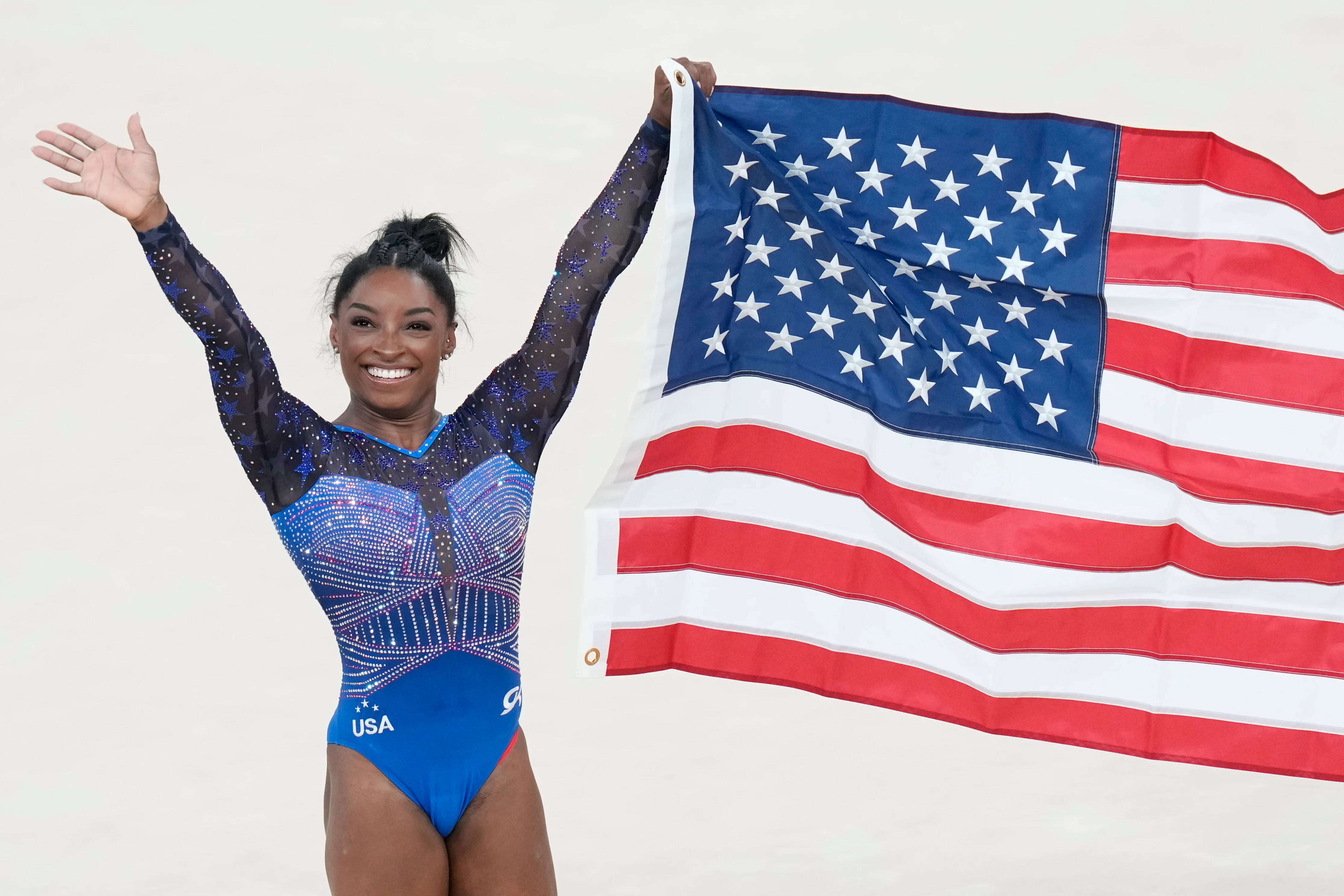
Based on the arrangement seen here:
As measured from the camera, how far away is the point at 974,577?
3916 millimetres

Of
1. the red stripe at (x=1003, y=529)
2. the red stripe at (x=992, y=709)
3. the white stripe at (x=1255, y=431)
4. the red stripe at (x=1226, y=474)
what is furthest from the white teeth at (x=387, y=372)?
the white stripe at (x=1255, y=431)

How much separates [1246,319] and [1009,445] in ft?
2.03

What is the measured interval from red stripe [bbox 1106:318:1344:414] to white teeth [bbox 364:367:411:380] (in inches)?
69.5

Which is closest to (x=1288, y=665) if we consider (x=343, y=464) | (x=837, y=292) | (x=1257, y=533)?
(x=1257, y=533)

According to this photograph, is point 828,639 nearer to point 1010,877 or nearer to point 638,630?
point 638,630

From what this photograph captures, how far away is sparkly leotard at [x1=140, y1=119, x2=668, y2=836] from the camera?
313 cm

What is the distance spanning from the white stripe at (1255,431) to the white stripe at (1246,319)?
0.14 meters

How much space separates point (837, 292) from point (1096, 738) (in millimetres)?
1185

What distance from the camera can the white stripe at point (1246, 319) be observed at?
3.90 m

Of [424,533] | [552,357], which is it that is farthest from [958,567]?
[424,533]

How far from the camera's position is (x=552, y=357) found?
131 inches

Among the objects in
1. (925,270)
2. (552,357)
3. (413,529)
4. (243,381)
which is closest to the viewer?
(243,381)

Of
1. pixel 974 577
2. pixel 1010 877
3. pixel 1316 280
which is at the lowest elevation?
pixel 1010 877

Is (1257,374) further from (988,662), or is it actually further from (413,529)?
(413,529)
